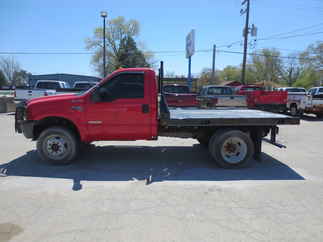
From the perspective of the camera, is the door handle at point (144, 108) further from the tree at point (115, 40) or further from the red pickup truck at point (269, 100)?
the tree at point (115, 40)

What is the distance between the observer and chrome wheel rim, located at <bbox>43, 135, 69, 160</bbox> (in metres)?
4.86

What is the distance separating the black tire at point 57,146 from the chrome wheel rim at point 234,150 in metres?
3.35

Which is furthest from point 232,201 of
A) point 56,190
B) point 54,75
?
point 54,75

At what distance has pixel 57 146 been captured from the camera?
490 cm

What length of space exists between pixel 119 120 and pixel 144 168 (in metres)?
1.20

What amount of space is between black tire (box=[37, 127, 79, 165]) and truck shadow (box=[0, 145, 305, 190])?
18 centimetres

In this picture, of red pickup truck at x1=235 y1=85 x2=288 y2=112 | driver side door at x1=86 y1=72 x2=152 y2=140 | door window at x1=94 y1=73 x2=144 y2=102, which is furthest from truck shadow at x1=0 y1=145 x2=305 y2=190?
red pickup truck at x1=235 y1=85 x2=288 y2=112

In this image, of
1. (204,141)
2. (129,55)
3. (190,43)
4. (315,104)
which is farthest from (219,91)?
A: (129,55)

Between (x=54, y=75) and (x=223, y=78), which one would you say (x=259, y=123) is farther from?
(x=223, y=78)

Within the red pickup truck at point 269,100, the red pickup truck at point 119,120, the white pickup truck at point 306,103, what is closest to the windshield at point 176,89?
the red pickup truck at point 269,100

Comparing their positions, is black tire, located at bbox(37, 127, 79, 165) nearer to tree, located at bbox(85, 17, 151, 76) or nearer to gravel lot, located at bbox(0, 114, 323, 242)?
gravel lot, located at bbox(0, 114, 323, 242)

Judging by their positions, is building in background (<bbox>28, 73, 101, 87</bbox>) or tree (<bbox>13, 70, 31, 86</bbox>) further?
tree (<bbox>13, 70, 31, 86</bbox>)

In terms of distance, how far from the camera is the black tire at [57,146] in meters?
4.82

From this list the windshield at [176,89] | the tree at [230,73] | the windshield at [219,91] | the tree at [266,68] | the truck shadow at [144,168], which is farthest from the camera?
the tree at [230,73]
